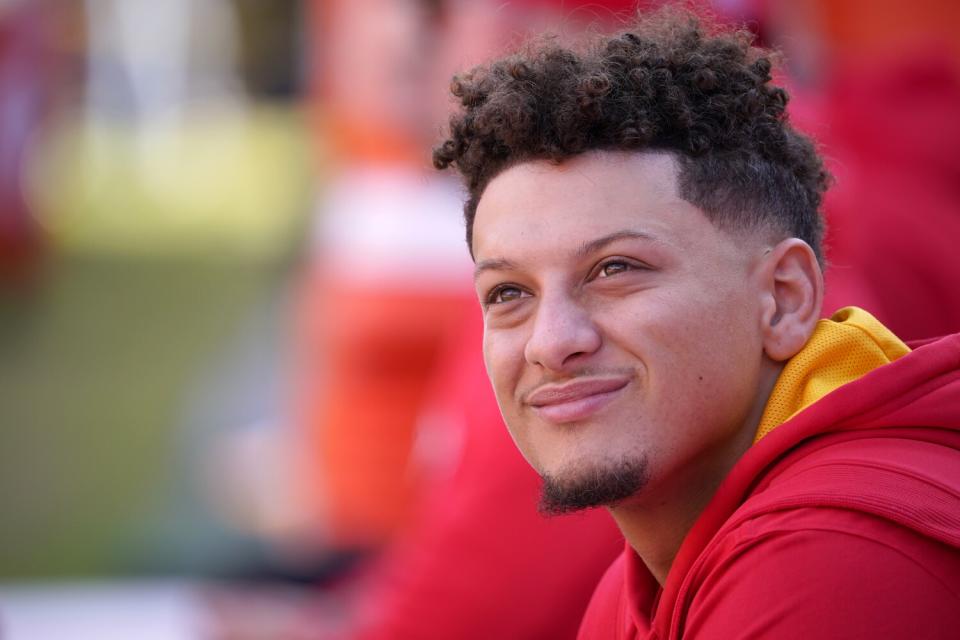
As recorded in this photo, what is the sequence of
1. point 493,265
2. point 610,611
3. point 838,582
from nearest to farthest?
point 838,582 < point 493,265 < point 610,611

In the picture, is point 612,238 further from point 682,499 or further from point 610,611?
point 610,611

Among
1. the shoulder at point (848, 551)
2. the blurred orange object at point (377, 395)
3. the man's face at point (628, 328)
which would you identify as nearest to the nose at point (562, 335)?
the man's face at point (628, 328)

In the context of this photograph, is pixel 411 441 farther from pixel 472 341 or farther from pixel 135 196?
pixel 135 196

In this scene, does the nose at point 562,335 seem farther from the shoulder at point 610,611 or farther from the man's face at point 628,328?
the shoulder at point 610,611

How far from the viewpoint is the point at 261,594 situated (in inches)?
191

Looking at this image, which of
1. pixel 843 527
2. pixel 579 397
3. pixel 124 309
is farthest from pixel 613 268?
pixel 124 309

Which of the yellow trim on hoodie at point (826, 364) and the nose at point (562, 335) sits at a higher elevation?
the nose at point (562, 335)

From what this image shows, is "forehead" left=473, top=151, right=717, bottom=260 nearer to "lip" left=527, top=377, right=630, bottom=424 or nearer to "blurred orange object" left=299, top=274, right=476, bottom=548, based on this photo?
"lip" left=527, top=377, right=630, bottom=424

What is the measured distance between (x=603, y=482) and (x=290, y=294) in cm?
597

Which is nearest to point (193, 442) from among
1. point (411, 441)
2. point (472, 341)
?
point (411, 441)

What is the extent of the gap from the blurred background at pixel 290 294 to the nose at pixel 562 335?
0.35 meters

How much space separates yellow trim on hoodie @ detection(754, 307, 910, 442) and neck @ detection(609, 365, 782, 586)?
31 millimetres

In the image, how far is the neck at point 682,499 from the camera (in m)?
1.33

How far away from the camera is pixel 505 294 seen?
1373 mm
